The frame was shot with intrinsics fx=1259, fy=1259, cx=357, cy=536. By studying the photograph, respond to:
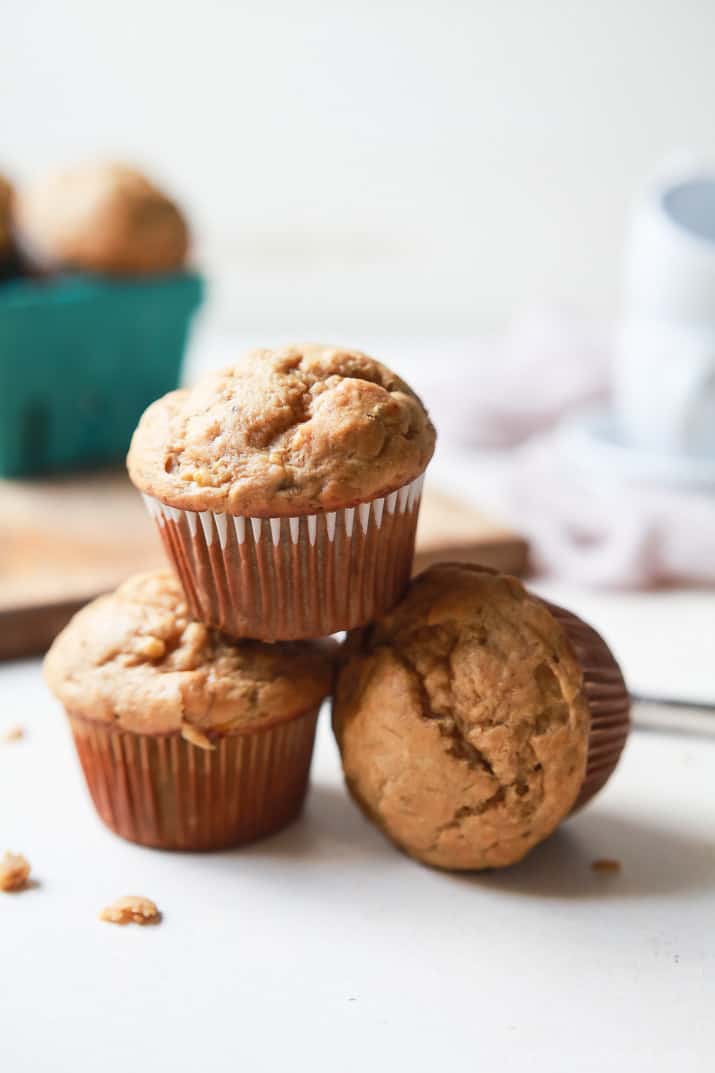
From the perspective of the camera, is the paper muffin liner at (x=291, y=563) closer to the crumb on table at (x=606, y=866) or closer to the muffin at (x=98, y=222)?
the crumb on table at (x=606, y=866)

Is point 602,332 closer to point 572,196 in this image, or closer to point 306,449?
point 572,196

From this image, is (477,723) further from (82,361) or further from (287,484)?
(82,361)

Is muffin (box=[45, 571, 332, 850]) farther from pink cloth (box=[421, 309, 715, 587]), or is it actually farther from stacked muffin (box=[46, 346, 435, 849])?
pink cloth (box=[421, 309, 715, 587])

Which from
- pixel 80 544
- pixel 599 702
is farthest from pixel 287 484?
pixel 80 544

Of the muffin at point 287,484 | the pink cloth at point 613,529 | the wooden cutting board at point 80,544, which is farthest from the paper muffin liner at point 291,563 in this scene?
the pink cloth at point 613,529

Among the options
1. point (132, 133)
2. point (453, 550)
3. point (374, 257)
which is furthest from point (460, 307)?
point (453, 550)

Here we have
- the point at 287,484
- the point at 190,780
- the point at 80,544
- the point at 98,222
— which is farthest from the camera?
the point at 98,222

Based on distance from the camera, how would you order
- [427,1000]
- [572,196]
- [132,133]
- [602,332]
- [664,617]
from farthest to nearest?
[572,196] < [132,133] < [602,332] < [664,617] < [427,1000]
